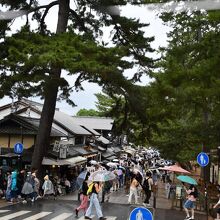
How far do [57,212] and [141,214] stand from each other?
9.60 m

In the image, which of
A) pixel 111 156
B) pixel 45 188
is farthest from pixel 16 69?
pixel 111 156

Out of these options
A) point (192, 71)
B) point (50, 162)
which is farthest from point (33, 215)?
point (50, 162)

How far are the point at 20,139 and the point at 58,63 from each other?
1092 centimetres

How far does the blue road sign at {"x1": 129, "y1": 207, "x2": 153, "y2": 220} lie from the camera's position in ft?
23.3

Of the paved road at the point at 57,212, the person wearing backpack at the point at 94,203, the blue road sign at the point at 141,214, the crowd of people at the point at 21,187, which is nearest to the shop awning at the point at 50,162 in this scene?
the crowd of people at the point at 21,187

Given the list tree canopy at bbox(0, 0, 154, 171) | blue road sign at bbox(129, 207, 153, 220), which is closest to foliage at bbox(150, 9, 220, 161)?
tree canopy at bbox(0, 0, 154, 171)

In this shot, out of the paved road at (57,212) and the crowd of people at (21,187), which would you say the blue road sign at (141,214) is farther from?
the crowd of people at (21,187)

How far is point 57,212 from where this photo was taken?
16016mm

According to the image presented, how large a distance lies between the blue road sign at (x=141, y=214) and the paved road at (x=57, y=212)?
23.0 feet

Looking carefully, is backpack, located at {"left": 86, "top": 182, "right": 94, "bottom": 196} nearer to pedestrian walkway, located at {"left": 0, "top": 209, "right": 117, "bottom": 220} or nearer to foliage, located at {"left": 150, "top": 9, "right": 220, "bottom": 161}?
pedestrian walkway, located at {"left": 0, "top": 209, "right": 117, "bottom": 220}

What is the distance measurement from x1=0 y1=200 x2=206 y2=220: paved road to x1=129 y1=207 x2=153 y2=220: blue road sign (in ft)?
23.0

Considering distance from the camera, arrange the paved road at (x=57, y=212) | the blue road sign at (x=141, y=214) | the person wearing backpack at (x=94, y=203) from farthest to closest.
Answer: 1. the paved road at (x=57, y=212)
2. the person wearing backpack at (x=94, y=203)
3. the blue road sign at (x=141, y=214)

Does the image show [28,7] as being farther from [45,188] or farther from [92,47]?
[45,188]

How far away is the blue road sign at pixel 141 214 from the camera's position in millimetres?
7102
